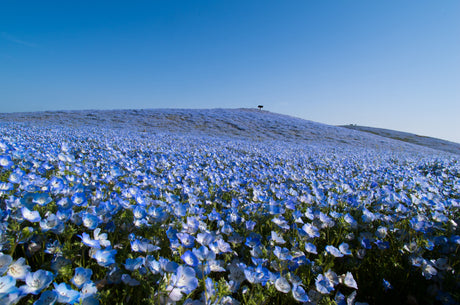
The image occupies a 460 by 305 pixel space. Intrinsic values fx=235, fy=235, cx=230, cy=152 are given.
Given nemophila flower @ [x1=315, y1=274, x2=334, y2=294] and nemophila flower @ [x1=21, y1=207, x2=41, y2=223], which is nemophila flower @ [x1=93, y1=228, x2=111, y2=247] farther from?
nemophila flower @ [x1=315, y1=274, x2=334, y2=294]

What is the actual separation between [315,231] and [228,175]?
258cm

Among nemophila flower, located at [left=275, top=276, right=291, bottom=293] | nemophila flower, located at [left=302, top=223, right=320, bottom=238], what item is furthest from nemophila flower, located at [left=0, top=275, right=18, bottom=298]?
nemophila flower, located at [left=302, top=223, right=320, bottom=238]

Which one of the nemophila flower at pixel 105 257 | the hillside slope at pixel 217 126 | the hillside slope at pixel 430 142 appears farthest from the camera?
the hillside slope at pixel 430 142

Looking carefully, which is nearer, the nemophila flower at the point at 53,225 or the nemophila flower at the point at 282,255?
the nemophila flower at the point at 53,225

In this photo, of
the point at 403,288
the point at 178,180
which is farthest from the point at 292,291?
the point at 178,180

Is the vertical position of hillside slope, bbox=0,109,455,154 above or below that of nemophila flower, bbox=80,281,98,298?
above

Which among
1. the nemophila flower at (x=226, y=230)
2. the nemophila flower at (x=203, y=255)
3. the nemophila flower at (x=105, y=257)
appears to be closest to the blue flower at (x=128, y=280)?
the nemophila flower at (x=105, y=257)

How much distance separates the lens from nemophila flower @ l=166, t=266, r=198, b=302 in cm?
127

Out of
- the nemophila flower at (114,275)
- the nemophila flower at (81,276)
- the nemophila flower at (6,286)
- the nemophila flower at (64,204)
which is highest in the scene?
the nemophila flower at (64,204)

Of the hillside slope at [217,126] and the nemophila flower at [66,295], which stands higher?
the hillside slope at [217,126]

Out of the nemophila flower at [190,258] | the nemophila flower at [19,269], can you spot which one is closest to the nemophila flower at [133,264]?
the nemophila flower at [190,258]

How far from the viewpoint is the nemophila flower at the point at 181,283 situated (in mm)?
1271

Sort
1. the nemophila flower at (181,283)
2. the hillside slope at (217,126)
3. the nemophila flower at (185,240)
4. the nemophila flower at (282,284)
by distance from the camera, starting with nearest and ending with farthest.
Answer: the nemophila flower at (181,283)
the nemophila flower at (282,284)
the nemophila flower at (185,240)
the hillside slope at (217,126)

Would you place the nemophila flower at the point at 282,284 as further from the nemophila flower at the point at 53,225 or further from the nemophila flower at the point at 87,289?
the nemophila flower at the point at 53,225
